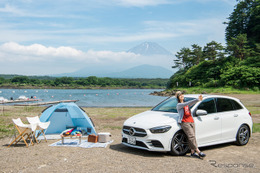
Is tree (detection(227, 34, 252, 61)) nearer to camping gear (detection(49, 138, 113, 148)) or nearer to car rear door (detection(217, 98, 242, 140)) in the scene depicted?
car rear door (detection(217, 98, 242, 140))

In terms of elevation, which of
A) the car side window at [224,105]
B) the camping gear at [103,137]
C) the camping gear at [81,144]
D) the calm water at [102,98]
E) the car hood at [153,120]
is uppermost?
the car side window at [224,105]

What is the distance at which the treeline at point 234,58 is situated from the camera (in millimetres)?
57844

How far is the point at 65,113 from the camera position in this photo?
11977 millimetres

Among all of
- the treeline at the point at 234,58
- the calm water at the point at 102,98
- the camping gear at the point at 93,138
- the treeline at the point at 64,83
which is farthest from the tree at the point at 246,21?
the treeline at the point at 64,83

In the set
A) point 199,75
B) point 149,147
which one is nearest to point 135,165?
point 149,147

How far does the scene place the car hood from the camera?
7494mm

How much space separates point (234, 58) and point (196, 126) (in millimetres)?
62837

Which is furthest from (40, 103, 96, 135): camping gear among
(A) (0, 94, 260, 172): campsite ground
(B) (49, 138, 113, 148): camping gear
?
(A) (0, 94, 260, 172): campsite ground

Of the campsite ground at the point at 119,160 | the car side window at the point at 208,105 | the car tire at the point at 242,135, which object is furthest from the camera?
the car tire at the point at 242,135

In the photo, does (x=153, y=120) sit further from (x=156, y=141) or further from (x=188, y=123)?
(x=188, y=123)

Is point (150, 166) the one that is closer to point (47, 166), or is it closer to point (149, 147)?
point (149, 147)

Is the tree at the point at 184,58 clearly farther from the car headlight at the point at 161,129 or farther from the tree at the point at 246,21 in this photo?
the car headlight at the point at 161,129

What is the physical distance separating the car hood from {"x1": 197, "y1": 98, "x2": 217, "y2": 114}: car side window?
3.15 ft

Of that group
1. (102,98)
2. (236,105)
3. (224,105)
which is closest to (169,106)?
(224,105)
